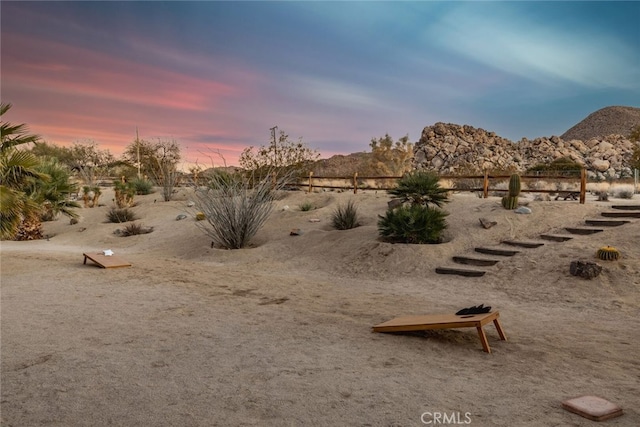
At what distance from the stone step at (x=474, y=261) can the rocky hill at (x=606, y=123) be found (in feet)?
243

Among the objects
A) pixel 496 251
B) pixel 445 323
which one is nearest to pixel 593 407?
pixel 445 323

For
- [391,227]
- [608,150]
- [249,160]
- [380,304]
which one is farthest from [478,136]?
[380,304]

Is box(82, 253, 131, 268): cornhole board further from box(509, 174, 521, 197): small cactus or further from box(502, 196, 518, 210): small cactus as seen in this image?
box(509, 174, 521, 197): small cactus

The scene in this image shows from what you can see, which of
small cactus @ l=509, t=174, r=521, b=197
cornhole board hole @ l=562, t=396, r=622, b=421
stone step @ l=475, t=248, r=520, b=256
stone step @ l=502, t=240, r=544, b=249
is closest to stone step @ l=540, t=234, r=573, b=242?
stone step @ l=502, t=240, r=544, b=249

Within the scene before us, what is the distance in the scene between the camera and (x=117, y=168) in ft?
171

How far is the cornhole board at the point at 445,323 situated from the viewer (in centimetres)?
588

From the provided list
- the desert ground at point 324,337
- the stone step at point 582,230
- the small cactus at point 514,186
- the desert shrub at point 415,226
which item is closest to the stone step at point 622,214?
the desert ground at point 324,337

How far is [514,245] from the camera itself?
40.6ft

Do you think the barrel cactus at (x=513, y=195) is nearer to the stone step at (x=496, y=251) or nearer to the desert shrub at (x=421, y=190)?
the desert shrub at (x=421, y=190)

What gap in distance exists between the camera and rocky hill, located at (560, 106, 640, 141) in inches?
3030

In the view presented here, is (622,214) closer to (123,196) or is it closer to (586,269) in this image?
(586,269)

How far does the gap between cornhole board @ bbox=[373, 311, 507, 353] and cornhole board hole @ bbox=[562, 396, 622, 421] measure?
156cm

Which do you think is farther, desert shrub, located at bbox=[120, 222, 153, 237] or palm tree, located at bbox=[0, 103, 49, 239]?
desert shrub, located at bbox=[120, 222, 153, 237]

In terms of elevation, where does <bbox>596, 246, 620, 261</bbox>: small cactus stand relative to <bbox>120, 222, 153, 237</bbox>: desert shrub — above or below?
above
